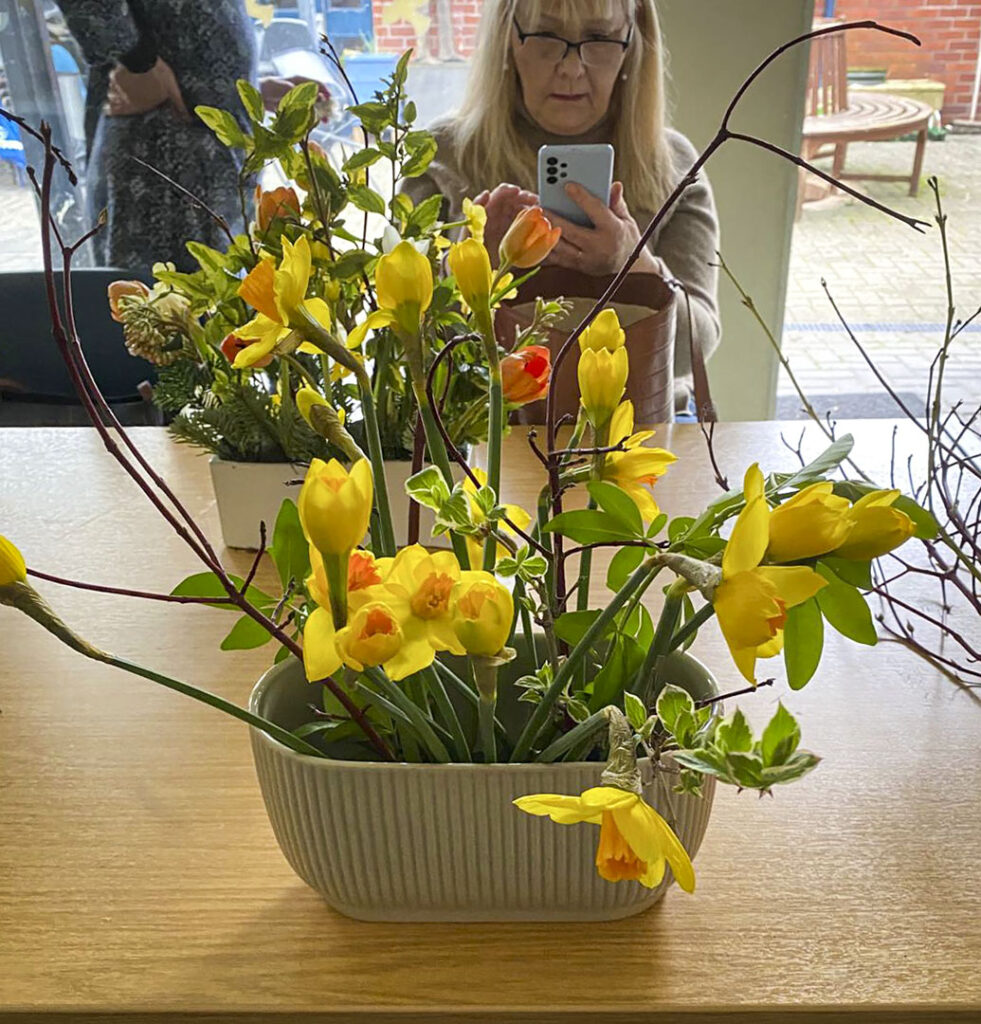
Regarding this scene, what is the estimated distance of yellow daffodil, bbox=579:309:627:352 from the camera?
0.46m

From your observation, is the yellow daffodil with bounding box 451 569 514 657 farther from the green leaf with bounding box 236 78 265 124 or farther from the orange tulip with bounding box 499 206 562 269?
the green leaf with bounding box 236 78 265 124

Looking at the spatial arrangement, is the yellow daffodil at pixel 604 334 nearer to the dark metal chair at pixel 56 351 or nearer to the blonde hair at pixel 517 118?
the dark metal chair at pixel 56 351

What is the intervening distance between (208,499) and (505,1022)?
26.3 inches

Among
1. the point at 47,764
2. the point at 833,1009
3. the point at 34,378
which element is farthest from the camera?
the point at 34,378

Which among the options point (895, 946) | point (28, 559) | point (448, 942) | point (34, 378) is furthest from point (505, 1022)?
point (34, 378)

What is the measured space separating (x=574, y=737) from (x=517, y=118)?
1.51 m

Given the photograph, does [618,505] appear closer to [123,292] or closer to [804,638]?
[804,638]

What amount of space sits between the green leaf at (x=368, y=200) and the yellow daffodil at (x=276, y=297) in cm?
18

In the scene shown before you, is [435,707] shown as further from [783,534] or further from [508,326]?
[508,326]

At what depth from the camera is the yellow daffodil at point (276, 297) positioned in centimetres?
42

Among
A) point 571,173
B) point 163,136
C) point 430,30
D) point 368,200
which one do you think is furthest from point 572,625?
point 430,30

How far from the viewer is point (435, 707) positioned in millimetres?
513

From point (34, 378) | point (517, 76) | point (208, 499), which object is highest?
point (517, 76)

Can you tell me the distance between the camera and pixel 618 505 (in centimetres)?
42
